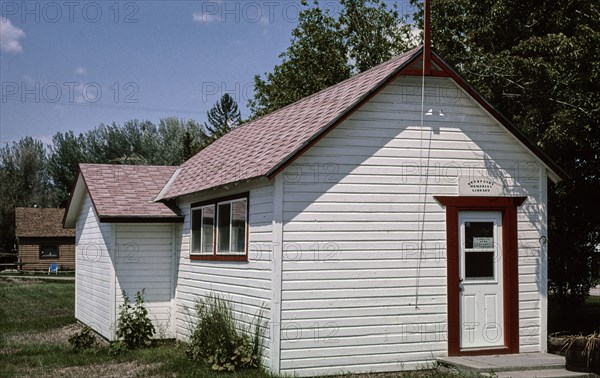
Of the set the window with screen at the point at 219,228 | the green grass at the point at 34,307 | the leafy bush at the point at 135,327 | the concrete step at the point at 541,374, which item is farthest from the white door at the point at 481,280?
the green grass at the point at 34,307

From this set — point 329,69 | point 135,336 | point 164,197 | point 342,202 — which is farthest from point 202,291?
point 329,69

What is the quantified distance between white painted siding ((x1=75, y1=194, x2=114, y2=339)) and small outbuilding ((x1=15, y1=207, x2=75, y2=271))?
33.7 metres

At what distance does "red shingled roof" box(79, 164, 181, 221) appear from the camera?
15.9 metres

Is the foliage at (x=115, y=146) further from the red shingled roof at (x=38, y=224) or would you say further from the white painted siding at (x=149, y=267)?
the white painted siding at (x=149, y=267)

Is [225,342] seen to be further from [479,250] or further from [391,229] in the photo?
[479,250]

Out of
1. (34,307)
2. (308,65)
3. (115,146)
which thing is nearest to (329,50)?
(308,65)

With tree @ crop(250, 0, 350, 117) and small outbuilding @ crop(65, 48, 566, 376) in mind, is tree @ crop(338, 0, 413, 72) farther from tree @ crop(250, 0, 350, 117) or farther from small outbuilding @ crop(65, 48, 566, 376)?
small outbuilding @ crop(65, 48, 566, 376)

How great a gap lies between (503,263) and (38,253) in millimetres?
46892

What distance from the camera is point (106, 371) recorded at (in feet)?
39.5

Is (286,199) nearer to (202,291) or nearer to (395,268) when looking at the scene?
(395,268)

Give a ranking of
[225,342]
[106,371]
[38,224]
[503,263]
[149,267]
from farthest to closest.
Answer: [38,224]
[149,267]
[503,263]
[106,371]
[225,342]

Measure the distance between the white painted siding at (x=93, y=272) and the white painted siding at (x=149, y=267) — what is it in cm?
28

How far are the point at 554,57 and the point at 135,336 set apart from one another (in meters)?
10.7

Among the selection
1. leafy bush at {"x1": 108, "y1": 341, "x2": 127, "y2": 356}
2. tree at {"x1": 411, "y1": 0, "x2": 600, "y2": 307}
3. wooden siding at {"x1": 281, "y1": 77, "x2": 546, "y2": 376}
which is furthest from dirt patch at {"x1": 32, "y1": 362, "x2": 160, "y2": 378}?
tree at {"x1": 411, "y1": 0, "x2": 600, "y2": 307}
